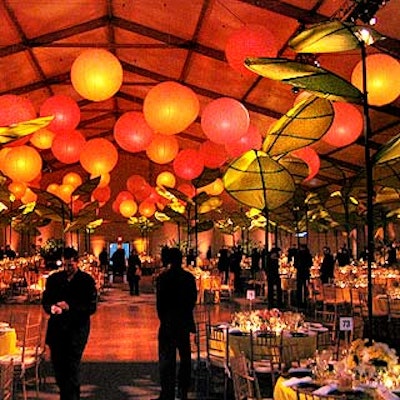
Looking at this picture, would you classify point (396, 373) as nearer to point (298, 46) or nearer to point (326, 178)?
point (298, 46)

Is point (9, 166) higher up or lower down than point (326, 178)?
lower down

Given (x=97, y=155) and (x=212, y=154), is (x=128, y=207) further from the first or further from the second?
(x=97, y=155)

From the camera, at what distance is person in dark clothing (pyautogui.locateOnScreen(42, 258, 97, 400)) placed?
16.9 ft

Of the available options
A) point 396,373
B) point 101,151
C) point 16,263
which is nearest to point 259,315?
point 396,373

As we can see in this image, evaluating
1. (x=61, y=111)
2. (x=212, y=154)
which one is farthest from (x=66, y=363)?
(x=212, y=154)

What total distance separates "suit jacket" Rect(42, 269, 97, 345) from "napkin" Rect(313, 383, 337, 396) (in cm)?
198

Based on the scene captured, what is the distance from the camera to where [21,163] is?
964cm

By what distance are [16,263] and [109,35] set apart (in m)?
8.00

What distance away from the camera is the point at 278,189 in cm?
603

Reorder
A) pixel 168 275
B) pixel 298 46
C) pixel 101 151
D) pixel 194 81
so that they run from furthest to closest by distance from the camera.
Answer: pixel 194 81 < pixel 101 151 < pixel 168 275 < pixel 298 46

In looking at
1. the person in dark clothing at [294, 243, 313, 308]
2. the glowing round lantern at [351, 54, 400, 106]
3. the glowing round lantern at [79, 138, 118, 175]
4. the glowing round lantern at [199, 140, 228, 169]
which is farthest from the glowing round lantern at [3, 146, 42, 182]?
the person in dark clothing at [294, 243, 313, 308]

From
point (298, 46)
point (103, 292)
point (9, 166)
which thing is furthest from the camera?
point (103, 292)

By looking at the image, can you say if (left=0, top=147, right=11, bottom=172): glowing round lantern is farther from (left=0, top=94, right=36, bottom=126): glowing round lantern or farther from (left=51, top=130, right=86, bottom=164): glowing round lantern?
(left=0, top=94, right=36, bottom=126): glowing round lantern

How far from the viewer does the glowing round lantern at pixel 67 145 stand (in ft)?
33.1
